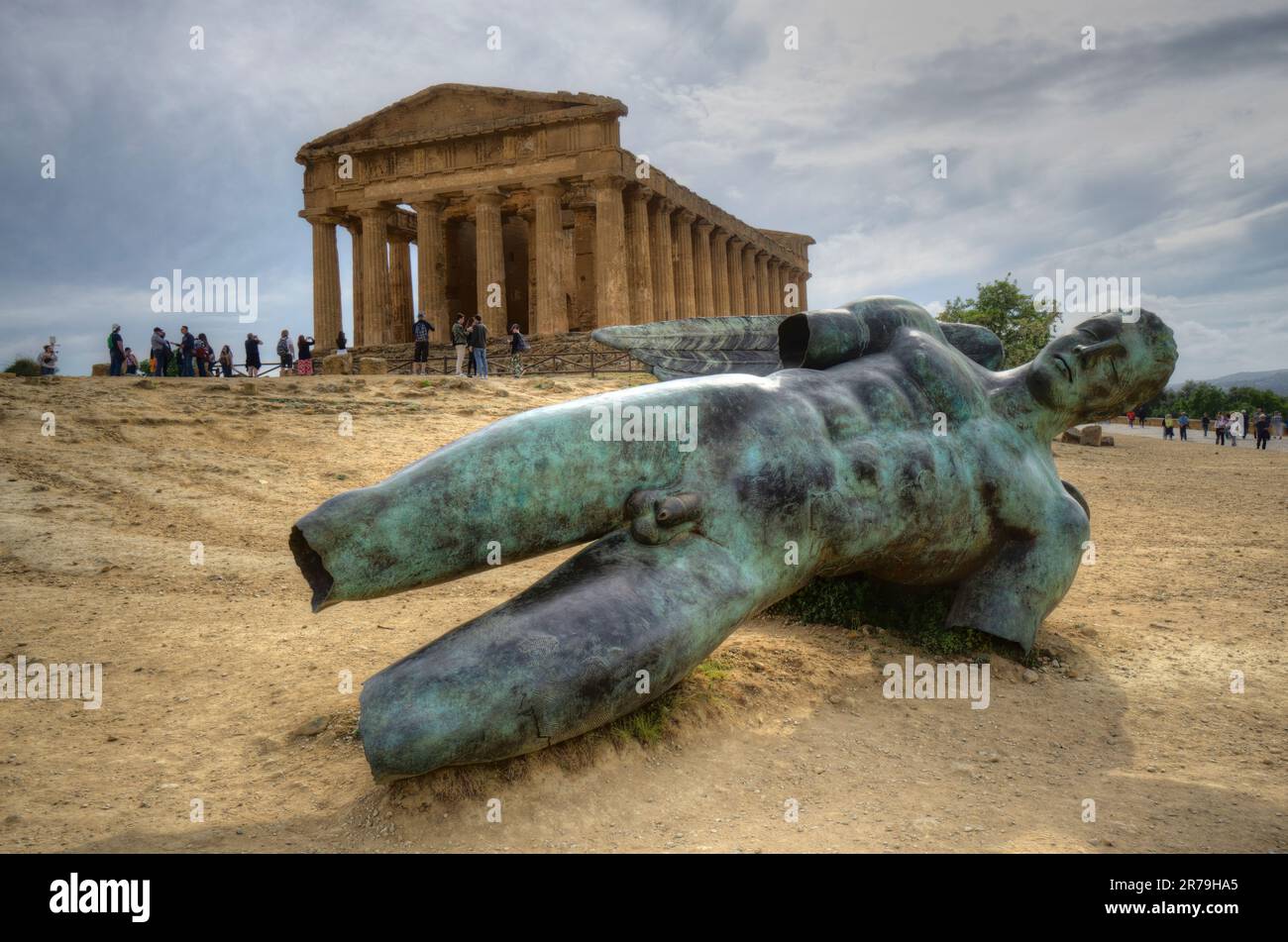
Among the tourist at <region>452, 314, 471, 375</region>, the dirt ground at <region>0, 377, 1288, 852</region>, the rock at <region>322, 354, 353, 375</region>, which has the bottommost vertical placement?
the dirt ground at <region>0, 377, 1288, 852</region>

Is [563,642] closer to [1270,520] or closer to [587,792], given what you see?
[587,792]

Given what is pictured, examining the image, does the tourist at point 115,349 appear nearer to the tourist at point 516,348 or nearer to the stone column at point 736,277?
the tourist at point 516,348

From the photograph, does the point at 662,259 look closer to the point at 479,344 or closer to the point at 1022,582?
the point at 479,344

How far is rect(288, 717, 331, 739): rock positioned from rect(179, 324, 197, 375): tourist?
61.4 feet

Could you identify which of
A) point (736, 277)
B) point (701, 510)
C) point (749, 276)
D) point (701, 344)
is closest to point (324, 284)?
point (736, 277)

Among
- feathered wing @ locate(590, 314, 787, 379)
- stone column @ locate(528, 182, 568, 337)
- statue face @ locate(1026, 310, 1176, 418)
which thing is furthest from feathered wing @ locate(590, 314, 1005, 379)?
stone column @ locate(528, 182, 568, 337)

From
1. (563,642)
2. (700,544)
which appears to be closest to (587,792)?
(563,642)

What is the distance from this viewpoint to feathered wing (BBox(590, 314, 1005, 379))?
5.42 meters

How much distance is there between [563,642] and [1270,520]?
11.9m

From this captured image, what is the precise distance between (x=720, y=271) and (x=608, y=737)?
3712 centimetres

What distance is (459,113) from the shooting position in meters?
31.1

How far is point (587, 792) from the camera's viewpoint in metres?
3.31

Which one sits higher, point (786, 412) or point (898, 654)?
point (786, 412)

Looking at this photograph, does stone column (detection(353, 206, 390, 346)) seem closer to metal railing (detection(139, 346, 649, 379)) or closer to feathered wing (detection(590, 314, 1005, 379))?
metal railing (detection(139, 346, 649, 379))
